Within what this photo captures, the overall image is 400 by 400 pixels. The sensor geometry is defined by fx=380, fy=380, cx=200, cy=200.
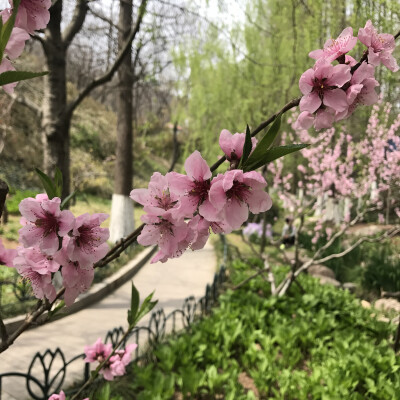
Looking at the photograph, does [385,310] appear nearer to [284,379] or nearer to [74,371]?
[284,379]

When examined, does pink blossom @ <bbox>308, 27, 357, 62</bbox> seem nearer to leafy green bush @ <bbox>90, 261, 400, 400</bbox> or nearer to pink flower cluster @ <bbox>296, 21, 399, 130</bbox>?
pink flower cluster @ <bbox>296, 21, 399, 130</bbox>

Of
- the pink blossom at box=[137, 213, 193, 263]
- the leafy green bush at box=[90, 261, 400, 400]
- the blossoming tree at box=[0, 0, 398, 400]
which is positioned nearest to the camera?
the blossoming tree at box=[0, 0, 398, 400]

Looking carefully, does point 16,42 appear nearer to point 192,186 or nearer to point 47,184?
point 47,184

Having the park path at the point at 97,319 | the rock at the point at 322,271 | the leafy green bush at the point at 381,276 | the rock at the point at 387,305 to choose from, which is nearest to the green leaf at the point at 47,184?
the park path at the point at 97,319

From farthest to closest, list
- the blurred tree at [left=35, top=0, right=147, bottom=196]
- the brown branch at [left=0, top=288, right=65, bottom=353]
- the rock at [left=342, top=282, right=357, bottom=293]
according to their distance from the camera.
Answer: the rock at [left=342, top=282, right=357, bottom=293], the blurred tree at [left=35, top=0, right=147, bottom=196], the brown branch at [left=0, top=288, right=65, bottom=353]

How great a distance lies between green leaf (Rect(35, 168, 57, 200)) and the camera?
3.12 ft

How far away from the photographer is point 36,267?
0.98 metres

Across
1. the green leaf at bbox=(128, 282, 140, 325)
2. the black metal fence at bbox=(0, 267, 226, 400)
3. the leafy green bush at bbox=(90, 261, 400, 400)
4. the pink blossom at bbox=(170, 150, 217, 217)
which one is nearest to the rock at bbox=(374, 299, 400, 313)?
the leafy green bush at bbox=(90, 261, 400, 400)

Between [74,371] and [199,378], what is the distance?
65.7 inches

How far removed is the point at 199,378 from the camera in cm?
318

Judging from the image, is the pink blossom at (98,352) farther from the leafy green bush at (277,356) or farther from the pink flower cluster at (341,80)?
the pink flower cluster at (341,80)

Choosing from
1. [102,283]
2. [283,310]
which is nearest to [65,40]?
[102,283]

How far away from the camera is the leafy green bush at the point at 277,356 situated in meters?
3.10

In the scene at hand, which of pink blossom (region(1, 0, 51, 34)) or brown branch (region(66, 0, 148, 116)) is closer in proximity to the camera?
pink blossom (region(1, 0, 51, 34))
